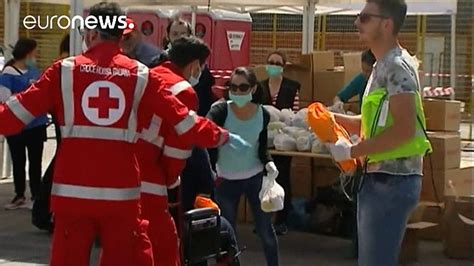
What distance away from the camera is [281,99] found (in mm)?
10359

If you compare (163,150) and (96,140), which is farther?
(163,150)

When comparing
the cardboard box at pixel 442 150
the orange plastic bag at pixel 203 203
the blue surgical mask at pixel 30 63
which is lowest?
the cardboard box at pixel 442 150

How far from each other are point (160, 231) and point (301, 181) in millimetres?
5194

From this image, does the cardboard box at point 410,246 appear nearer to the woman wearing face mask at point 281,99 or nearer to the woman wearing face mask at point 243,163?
the woman wearing face mask at point 281,99

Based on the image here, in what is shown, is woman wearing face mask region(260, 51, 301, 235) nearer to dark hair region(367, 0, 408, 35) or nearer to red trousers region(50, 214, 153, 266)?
red trousers region(50, 214, 153, 266)

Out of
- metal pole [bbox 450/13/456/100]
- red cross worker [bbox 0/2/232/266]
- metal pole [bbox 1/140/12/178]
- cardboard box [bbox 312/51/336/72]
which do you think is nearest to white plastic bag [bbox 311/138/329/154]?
cardboard box [bbox 312/51/336/72]

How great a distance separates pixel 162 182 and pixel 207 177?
0.79 metres

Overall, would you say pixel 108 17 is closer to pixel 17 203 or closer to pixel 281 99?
pixel 281 99

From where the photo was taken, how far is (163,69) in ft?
19.1

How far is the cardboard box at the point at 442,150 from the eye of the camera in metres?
9.76

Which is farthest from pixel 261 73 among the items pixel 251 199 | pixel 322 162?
pixel 251 199

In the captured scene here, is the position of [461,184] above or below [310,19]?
below

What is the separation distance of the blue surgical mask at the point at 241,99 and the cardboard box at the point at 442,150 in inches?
105

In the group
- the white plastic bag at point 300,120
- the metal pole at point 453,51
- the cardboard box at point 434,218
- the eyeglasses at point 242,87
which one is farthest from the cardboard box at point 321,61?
the metal pole at point 453,51
